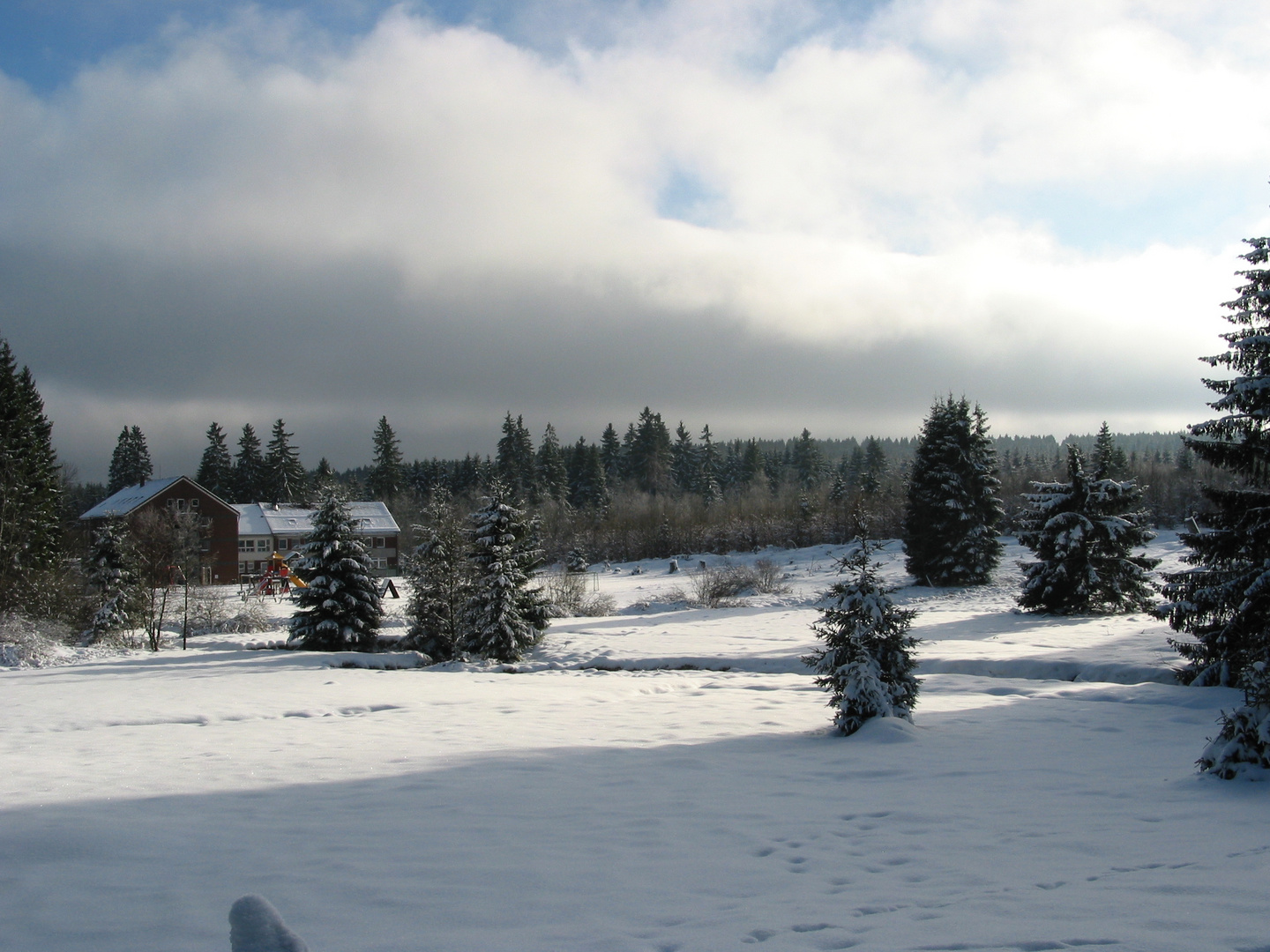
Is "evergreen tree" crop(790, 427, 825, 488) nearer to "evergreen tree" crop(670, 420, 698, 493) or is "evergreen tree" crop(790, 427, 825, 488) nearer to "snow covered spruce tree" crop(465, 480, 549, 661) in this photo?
"evergreen tree" crop(670, 420, 698, 493)

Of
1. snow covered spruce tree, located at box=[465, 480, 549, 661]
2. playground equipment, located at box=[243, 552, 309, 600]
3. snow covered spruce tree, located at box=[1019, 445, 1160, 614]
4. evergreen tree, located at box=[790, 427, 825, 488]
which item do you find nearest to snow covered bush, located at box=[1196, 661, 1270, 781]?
snow covered spruce tree, located at box=[465, 480, 549, 661]

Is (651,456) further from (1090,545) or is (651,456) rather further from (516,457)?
(1090,545)

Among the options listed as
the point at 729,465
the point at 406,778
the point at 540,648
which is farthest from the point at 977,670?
the point at 729,465

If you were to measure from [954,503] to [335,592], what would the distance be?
101 feet

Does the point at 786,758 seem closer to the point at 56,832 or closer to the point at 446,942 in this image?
the point at 446,942

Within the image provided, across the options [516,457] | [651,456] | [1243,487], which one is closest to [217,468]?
[516,457]

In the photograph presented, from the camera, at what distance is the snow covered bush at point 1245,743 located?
707 centimetres

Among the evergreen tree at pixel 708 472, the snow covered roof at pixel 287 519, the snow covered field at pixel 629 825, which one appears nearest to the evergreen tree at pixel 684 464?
the evergreen tree at pixel 708 472

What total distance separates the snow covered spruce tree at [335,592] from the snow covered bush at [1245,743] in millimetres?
26664

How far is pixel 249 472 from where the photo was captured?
85.6 meters

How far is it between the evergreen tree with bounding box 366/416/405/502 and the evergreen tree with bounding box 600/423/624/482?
95.7ft

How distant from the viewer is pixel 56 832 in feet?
18.9

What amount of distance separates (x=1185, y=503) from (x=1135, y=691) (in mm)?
57785

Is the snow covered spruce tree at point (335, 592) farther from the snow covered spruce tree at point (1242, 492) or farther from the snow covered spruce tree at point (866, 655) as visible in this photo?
the snow covered spruce tree at point (1242, 492)
